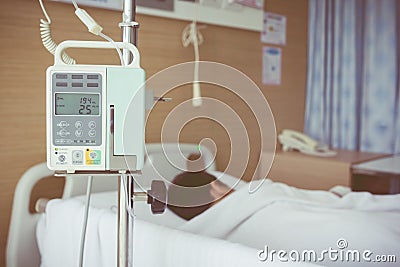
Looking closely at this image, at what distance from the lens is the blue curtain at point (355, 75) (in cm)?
279

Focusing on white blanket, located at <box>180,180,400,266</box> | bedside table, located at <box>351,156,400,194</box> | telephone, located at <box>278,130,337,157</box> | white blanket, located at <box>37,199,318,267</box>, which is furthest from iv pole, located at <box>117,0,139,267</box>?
telephone, located at <box>278,130,337,157</box>

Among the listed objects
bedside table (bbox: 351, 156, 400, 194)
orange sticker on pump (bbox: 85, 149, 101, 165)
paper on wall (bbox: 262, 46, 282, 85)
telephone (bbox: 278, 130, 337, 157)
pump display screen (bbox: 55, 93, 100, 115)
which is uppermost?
paper on wall (bbox: 262, 46, 282, 85)

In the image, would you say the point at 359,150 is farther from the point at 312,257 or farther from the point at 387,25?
the point at 312,257

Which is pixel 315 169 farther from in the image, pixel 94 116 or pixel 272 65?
pixel 94 116

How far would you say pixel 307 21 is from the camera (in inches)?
122

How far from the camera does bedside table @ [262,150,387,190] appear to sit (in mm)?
2463

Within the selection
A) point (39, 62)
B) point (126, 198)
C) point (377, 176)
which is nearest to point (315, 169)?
point (377, 176)

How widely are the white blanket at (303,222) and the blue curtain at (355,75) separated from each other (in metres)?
1.45

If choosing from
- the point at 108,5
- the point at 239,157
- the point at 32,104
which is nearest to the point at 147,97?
the point at 239,157

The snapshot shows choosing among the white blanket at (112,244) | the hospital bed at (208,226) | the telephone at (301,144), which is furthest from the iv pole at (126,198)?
the telephone at (301,144)

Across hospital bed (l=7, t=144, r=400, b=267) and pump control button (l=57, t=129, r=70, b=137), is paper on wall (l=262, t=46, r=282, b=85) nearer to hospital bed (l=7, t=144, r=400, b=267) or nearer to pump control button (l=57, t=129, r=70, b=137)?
hospital bed (l=7, t=144, r=400, b=267)

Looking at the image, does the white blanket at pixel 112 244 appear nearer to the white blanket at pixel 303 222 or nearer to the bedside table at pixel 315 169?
the white blanket at pixel 303 222

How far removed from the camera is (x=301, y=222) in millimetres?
1292

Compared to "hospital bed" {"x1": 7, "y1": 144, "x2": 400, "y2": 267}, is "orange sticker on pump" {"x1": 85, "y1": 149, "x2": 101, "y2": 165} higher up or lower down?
higher up
